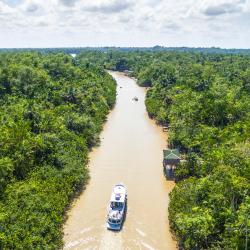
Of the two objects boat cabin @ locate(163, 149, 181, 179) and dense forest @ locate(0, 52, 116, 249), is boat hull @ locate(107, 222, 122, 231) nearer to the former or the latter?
dense forest @ locate(0, 52, 116, 249)

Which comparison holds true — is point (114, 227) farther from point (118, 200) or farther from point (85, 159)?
point (85, 159)

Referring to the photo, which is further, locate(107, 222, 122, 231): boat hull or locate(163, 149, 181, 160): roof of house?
locate(163, 149, 181, 160): roof of house

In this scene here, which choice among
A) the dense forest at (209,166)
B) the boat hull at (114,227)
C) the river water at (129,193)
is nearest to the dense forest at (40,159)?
the river water at (129,193)

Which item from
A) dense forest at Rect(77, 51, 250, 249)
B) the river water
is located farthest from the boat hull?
dense forest at Rect(77, 51, 250, 249)

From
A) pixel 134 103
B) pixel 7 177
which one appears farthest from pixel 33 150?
pixel 134 103

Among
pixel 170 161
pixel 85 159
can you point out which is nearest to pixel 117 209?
pixel 170 161

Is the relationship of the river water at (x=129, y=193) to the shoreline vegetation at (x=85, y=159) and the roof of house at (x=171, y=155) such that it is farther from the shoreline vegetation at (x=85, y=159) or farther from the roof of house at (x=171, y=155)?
the roof of house at (x=171, y=155)
